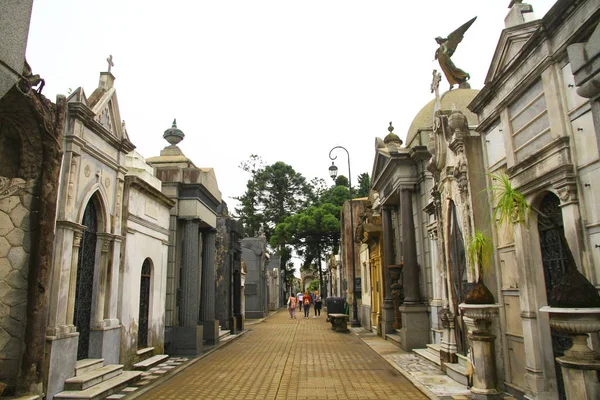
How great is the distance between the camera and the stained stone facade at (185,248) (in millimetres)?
11094

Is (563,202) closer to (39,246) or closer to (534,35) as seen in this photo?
(534,35)

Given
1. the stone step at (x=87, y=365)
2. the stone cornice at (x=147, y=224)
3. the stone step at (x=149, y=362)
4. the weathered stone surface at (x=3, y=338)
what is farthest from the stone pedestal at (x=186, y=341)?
A: the weathered stone surface at (x=3, y=338)

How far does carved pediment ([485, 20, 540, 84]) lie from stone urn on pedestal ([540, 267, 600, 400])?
3326 mm

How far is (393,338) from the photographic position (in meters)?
12.7

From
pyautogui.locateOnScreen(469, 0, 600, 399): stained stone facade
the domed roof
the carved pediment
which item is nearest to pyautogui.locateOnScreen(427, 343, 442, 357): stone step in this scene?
pyautogui.locateOnScreen(469, 0, 600, 399): stained stone facade

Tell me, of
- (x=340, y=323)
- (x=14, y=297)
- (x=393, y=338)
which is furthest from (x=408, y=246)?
(x=14, y=297)

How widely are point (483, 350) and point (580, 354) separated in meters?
2.27

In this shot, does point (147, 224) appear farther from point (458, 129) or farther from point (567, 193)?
point (567, 193)

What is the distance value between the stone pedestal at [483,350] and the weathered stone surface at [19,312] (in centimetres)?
577

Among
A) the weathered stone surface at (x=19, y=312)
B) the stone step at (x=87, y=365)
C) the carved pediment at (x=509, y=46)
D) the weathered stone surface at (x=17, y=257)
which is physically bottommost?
the stone step at (x=87, y=365)

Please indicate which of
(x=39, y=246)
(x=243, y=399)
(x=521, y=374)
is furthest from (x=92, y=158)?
(x=521, y=374)

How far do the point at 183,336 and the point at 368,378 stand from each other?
17.2 feet

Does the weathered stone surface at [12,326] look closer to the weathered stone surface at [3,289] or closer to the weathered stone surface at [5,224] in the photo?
the weathered stone surface at [3,289]

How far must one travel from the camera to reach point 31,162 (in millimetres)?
5762
